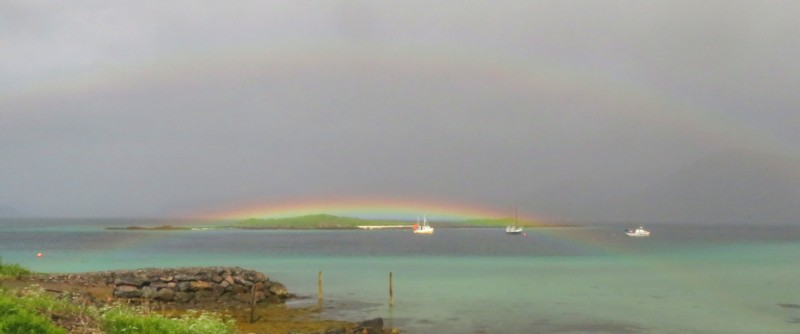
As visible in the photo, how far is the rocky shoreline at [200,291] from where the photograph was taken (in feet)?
111

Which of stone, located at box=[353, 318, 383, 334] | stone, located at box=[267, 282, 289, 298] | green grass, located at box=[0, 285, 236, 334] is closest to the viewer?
green grass, located at box=[0, 285, 236, 334]

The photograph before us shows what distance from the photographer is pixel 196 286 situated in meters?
41.0

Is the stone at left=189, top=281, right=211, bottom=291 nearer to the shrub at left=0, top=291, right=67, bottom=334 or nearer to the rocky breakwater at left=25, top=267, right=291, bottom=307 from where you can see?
the rocky breakwater at left=25, top=267, right=291, bottom=307

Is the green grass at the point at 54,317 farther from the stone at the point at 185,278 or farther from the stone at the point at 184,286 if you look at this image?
the stone at the point at 185,278

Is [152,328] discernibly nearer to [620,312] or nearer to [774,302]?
[620,312]

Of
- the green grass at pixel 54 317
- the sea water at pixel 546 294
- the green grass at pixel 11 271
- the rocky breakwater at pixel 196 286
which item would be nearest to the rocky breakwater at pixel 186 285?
the rocky breakwater at pixel 196 286

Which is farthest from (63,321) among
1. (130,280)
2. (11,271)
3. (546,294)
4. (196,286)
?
(546,294)

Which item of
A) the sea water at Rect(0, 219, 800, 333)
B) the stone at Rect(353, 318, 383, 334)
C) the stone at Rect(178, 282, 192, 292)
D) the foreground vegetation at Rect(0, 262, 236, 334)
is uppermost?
the foreground vegetation at Rect(0, 262, 236, 334)

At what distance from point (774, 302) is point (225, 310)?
124 feet

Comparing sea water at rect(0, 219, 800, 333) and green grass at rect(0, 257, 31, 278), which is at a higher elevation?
green grass at rect(0, 257, 31, 278)

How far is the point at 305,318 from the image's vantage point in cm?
3472

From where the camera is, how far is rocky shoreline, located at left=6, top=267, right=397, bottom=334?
34.0m

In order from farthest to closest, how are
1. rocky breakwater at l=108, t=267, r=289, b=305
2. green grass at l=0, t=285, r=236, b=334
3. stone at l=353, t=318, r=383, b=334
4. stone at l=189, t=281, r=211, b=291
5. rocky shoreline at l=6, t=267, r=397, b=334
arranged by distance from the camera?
stone at l=189, t=281, r=211, b=291 < rocky breakwater at l=108, t=267, r=289, b=305 < rocky shoreline at l=6, t=267, r=397, b=334 < stone at l=353, t=318, r=383, b=334 < green grass at l=0, t=285, r=236, b=334

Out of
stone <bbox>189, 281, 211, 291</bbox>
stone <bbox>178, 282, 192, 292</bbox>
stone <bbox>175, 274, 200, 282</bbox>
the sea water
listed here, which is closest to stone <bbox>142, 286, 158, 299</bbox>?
stone <bbox>178, 282, 192, 292</bbox>
